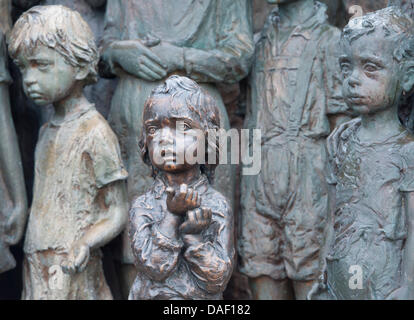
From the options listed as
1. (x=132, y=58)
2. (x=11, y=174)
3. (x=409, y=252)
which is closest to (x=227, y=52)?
(x=132, y=58)

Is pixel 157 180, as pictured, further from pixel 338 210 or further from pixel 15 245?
pixel 15 245

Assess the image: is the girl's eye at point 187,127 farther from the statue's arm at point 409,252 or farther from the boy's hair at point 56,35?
the boy's hair at point 56,35

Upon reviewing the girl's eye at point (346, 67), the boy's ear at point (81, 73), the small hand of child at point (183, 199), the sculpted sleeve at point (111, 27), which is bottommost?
the small hand of child at point (183, 199)

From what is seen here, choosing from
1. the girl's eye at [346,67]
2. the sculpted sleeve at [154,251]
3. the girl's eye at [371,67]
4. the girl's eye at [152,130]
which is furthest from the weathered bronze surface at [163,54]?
the sculpted sleeve at [154,251]

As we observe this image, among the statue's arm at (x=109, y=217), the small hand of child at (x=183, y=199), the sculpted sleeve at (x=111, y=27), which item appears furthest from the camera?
the sculpted sleeve at (x=111, y=27)

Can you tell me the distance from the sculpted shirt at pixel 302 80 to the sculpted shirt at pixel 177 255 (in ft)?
3.99

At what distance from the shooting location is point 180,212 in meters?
3.73

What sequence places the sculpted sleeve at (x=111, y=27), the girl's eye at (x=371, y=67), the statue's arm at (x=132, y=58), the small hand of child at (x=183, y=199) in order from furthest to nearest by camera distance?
the sculpted sleeve at (x=111, y=27) → the statue's arm at (x=132, y=58) → the girl's eye at (x=371, y=67) → the small hand of child at (x=183, y=199)

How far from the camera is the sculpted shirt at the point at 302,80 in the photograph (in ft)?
16.4

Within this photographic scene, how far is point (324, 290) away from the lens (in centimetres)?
430

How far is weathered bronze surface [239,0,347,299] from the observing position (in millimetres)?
4977

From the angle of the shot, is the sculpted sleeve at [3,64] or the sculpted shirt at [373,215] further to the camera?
the sculpted sleeve at [3,64]

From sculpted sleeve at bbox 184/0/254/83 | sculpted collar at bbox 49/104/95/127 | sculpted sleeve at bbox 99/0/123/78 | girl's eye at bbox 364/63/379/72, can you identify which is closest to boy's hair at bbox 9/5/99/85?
sculpted collar at bbox 49/104/95/127

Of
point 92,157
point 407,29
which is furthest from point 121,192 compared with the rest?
point 407,29
